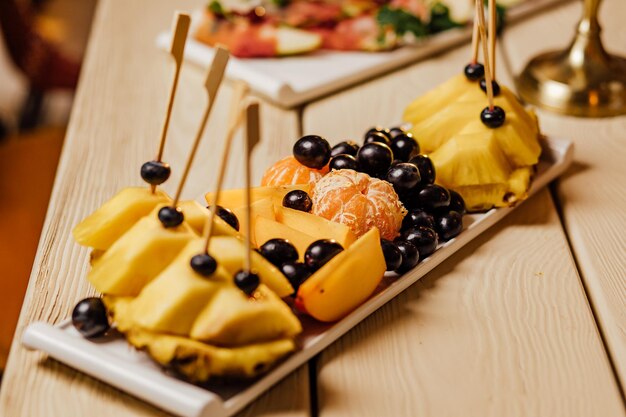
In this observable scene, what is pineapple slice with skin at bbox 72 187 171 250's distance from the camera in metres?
0.93

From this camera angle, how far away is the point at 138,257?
2.86 feet

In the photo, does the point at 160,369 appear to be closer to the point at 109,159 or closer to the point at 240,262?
the point at 240,262

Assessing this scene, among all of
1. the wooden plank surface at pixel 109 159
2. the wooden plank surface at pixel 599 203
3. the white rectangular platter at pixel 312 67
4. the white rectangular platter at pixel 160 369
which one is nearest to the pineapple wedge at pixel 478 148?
the wooden plank surface at pixel 599 203

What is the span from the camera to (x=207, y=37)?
1812mm

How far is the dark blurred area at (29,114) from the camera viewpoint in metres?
1.83

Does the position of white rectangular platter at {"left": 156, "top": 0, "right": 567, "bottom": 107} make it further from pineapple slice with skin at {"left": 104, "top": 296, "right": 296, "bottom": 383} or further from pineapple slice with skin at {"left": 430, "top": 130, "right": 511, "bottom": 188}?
pineapple slice with skin at {"left": 104, "top": 296, "right": 296, "bottom": 383}

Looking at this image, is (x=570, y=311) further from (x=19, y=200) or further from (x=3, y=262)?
(x=19, y=200)

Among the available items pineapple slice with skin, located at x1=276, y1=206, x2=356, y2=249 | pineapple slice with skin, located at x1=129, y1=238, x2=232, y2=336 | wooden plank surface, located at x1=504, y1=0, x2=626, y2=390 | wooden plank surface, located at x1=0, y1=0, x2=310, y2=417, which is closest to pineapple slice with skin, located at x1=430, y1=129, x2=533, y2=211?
wooden plank surface, located at x1=504, y1=0, x2=626, y2=390

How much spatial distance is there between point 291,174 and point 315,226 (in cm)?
15

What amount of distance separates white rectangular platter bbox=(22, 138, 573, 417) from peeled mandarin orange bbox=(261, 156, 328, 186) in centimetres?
19

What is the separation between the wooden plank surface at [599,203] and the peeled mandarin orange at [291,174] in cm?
38

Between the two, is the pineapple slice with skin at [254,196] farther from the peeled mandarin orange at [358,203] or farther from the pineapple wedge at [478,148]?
the pineapple wedge at [478,148]

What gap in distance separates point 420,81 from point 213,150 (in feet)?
1.63

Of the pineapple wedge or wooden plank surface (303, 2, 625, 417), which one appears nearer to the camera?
wooden plank surface (303, 2, 625, 417)
